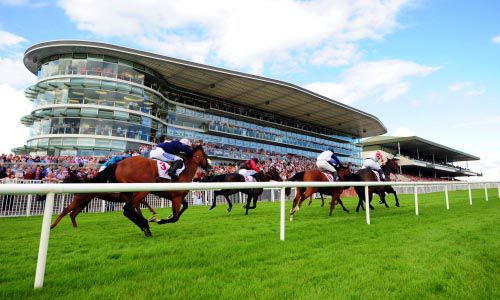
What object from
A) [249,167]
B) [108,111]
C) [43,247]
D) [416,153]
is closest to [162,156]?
[43,247]

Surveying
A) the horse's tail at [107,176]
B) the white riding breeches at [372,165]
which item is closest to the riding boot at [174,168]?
the horse's tail at [107,176]

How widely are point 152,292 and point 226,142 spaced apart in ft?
118

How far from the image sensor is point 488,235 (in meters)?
4.44

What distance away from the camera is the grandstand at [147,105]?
88.5 ft

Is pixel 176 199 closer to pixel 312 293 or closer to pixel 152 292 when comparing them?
pixel 152 292

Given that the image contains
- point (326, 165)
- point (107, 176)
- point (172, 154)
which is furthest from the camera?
point (326, 165)

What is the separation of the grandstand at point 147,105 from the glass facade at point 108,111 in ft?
0.28

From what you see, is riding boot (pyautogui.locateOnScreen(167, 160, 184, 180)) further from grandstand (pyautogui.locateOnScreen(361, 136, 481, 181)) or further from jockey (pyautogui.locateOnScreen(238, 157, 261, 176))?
grandstand (pyautogui.locateOnScreen(361, 136, 481, 181))

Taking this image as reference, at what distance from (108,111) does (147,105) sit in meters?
3.84

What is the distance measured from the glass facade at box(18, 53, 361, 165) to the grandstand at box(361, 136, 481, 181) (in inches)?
1353

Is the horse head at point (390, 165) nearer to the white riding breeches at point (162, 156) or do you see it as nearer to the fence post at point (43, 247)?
the white riding breeches at point (162, 156)

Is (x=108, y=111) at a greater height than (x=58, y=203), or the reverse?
(x=108, y=111)

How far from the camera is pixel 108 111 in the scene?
27781 mm

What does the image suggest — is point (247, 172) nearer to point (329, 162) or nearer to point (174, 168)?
point (329, 162)
